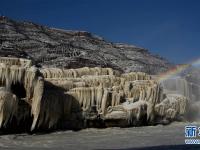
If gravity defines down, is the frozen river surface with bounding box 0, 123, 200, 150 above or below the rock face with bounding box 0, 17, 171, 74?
below

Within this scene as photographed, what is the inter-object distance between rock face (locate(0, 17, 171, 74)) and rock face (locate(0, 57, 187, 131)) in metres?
42.6

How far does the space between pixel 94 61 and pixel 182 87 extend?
159 feet

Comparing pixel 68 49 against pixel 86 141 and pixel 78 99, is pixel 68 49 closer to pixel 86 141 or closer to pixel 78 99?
pixel 78 99

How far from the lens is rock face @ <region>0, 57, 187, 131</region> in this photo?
32.8 meters

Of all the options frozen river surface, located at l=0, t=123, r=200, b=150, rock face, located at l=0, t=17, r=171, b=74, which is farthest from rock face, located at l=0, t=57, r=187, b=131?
rock face, located at l=0, t=17, r=171, b=74

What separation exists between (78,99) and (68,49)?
72.0 m

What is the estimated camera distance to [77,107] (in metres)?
38.8

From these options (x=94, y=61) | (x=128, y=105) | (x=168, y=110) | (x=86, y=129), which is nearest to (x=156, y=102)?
(x=168, y=110)

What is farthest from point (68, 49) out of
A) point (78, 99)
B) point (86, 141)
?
point (86, 141)

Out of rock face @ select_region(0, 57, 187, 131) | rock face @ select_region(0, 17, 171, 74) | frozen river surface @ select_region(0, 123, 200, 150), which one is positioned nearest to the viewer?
frozen river surface @ select_region(0, 123, 200, 150)

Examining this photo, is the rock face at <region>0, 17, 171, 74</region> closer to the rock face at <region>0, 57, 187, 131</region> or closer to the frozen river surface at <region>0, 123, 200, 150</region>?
the rock face at <region>0, 57, 187, 131</region>

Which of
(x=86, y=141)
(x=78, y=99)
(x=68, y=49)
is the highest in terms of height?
(x=68, y=49)

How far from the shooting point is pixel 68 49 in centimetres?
11012

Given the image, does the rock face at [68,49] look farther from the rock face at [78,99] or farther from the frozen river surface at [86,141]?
the frozen river surface at [86,141]
